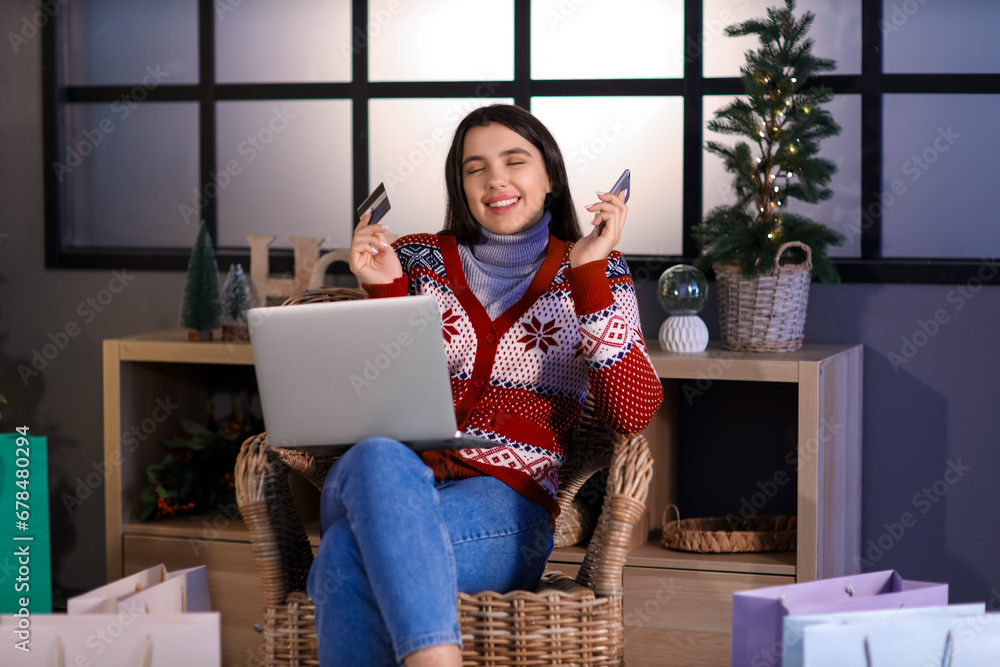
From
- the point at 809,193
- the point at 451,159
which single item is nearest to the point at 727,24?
the point at 809,193

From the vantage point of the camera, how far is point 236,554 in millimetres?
2566

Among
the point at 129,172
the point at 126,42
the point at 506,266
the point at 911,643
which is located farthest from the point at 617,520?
the point at 126,42

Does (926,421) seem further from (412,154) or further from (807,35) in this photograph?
(412,154)

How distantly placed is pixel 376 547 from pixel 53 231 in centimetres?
205

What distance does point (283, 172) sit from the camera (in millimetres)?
3078

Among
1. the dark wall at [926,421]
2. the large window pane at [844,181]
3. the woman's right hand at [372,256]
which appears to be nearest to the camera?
the woman's right hand at [372,256]

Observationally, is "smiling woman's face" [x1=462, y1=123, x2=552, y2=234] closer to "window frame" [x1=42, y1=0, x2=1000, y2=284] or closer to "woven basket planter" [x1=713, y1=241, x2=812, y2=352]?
"woven basket planter" [x1=713, y1=241, x2=812, y2=352]

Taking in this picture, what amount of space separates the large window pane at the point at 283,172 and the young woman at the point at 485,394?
3.30 ft

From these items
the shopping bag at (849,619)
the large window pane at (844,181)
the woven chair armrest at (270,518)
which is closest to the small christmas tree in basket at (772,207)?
the large window pane at (844,181)

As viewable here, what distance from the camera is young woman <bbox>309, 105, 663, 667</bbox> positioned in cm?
153

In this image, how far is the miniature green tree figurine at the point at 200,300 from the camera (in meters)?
2.66

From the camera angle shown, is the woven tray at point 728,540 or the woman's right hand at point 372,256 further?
the woven tray at point 728,540

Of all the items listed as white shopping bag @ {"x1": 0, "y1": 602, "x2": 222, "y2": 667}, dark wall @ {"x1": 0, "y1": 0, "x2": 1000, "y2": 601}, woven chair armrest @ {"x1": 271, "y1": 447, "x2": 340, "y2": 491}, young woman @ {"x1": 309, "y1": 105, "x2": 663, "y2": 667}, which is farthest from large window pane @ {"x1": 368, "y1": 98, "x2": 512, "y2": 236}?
white shopping bag @ {"x1": 0, "y1": 602, "x2": 222, "y2": 667}

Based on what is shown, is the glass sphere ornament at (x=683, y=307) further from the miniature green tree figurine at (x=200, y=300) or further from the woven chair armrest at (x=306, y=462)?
the miniature green tree figurine at (x=200, y=300)
